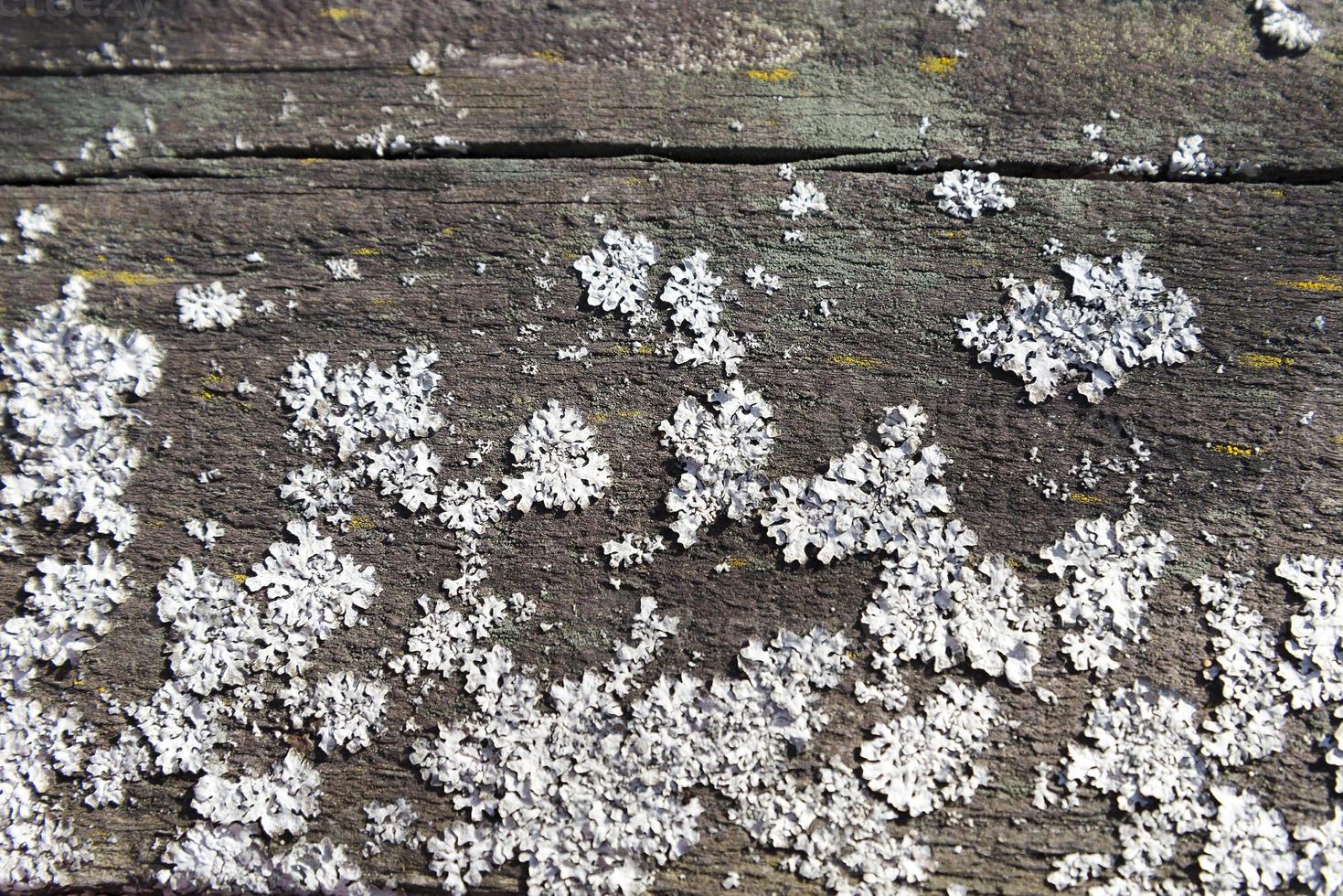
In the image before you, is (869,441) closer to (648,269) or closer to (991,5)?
(648,269)

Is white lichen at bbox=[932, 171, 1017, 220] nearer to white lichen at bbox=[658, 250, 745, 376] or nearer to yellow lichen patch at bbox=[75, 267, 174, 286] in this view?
white lichen at bbox=[658, 250, 745, 376]

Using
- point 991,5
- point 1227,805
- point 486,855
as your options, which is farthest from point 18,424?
point 1227,805

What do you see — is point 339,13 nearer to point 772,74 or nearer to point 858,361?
point 772,74

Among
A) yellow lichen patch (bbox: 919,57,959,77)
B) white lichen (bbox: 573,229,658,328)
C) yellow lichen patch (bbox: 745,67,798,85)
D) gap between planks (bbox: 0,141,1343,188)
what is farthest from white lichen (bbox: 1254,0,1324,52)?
white lichen (bbox: 573,229,658,328)

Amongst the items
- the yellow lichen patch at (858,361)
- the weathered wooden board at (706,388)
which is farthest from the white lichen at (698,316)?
the yellow lichen patch at (858,361)

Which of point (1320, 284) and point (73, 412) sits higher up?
point (1320, 284)

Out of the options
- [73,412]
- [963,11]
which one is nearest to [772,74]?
[963,11]

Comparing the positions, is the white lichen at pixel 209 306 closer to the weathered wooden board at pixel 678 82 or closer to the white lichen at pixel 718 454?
the weathered wooden board at pixel 678 82
